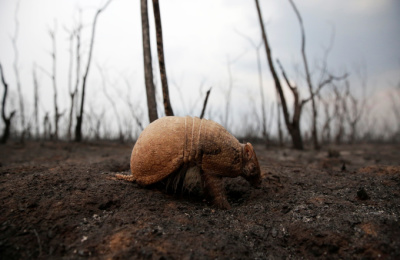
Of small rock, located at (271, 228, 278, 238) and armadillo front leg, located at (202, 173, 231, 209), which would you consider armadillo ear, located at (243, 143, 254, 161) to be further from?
small rock, located at (271, 228, 278, 238)

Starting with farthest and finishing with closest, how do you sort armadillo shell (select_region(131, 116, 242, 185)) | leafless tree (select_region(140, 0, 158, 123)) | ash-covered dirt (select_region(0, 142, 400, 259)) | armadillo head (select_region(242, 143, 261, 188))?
1. leafless tree (select_region(140, 0, 158, 123))
2. armadillo head (select_region(242, 143, 261, 188))
3. armadillo shell (select_region(131, 116, 242, 185))
4. ash-covered dirt (select_region(0, 142, 400, 259))

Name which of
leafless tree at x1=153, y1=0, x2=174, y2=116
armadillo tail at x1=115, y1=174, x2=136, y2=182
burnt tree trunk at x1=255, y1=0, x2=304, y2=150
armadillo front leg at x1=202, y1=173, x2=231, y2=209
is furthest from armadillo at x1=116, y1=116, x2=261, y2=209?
burnt tree trunk at x1=255, y1=0, x2=304, y2=150

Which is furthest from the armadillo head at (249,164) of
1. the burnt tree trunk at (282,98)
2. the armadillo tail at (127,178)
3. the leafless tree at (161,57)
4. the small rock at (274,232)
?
the burnt tree trunk at (282,98)

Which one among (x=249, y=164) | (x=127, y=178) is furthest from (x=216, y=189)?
(x=127, y=178)

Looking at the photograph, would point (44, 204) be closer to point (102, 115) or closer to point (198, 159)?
point (198, 159)

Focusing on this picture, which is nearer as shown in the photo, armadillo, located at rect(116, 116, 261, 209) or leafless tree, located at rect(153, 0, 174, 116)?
armadillo, located at rect(116, 116, 261, 209)

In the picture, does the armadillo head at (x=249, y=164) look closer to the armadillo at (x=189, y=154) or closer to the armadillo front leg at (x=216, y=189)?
the armadillo at (x=189, y=154)

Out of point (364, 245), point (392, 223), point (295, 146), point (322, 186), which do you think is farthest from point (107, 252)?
point (295, 146)

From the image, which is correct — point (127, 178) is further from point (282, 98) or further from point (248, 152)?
point (282, 98)
